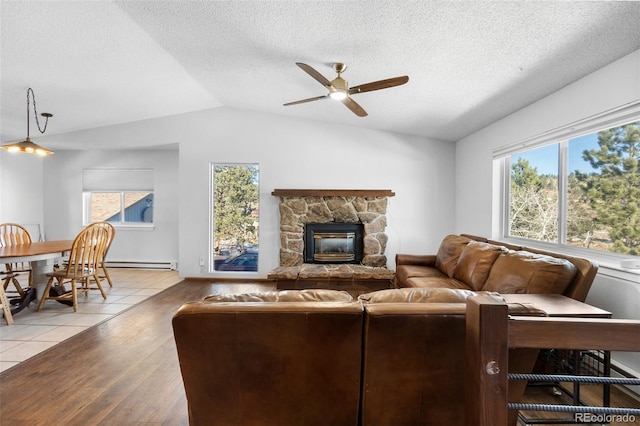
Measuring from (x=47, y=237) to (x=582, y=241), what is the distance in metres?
8.05

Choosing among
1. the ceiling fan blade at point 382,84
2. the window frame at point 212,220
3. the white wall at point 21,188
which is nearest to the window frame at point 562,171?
the ceiling fan blade at point 382,84

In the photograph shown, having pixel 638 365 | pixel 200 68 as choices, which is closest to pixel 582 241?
pixel 638 365

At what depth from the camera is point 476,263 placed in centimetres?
274

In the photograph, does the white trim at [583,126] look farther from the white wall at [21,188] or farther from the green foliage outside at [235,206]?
the white wall at [21,188]

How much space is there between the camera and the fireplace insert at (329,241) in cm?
487

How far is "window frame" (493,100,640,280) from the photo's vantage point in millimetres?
2133

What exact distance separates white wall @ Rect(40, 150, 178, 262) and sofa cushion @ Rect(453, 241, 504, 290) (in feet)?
15.9

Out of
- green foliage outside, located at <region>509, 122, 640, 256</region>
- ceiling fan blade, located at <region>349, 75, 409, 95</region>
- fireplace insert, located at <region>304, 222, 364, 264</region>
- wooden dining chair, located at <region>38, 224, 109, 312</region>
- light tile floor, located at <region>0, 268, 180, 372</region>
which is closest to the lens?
green foliage outside, located at <region>509, 122, 640, 256</region>

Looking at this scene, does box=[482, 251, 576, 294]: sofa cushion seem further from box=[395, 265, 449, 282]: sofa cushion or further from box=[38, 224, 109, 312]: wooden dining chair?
box=[38, 224, 109, 312]: wooden dining chair

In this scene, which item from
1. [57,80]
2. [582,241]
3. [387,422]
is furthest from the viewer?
[57,80]

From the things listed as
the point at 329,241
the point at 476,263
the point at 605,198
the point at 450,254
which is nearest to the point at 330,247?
the point at 329,241

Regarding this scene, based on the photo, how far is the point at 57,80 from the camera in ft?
11.0

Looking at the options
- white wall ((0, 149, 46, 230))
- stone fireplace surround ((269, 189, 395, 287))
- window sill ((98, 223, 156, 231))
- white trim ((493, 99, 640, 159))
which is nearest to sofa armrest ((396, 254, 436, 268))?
stone fireplace surround ((269, 189, 395, 287))

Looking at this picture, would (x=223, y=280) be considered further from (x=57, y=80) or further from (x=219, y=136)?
(x=57, y=80)
